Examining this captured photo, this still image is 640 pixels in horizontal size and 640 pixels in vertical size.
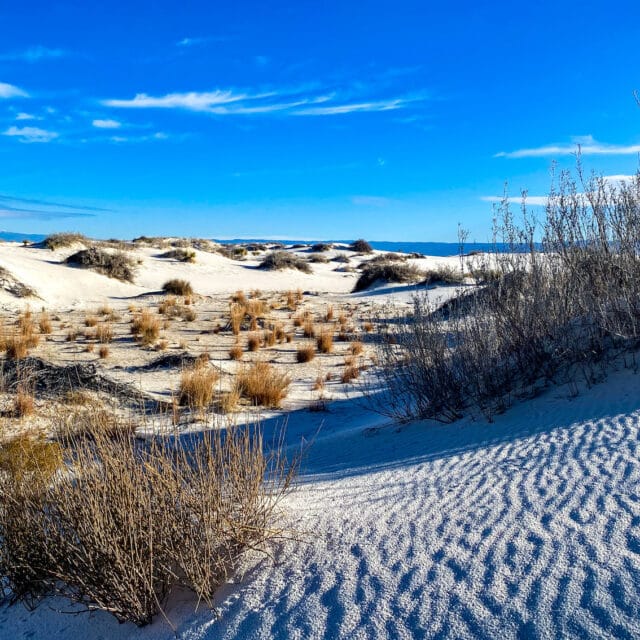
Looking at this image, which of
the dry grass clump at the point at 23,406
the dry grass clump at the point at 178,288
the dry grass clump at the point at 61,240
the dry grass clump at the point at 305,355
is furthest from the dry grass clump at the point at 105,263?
the dry grass clump at the point at 23,406

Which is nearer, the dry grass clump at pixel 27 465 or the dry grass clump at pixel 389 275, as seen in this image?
the dry grass clump at pixel 27 465

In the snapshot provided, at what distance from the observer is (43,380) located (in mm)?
7656

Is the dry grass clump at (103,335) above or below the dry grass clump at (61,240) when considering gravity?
below

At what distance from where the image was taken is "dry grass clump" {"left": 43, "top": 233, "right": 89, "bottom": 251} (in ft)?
96.6

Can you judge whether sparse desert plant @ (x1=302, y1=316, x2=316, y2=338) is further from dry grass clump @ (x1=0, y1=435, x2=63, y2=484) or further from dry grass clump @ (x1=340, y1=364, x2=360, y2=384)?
dry grass clump @ (x1=0, y1=435, x2=63, y2=484)

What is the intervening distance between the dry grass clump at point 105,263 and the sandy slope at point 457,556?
71.2ft

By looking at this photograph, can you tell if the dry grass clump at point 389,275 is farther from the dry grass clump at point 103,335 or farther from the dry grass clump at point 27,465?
the dry grass clump at point 27,465

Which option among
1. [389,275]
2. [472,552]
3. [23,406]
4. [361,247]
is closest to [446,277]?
[389,275]

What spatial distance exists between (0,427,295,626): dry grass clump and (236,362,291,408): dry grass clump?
15.3ft

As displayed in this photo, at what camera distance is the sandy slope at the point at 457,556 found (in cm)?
212

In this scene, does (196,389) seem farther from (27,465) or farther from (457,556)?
(457,556)

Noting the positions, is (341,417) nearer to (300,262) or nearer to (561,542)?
(561,542)

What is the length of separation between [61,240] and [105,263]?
7.62m

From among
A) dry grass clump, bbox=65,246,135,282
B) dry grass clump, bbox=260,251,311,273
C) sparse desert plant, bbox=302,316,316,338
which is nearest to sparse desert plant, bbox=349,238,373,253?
dry grass clump, bbox=260,251,311,273
